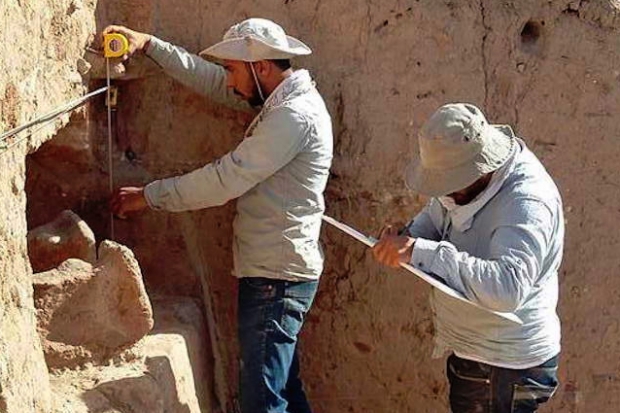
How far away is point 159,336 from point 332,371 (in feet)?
3.58

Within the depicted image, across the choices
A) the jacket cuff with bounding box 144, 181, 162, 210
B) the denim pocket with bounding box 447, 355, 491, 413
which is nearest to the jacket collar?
the jacket cuff with bounding box 144, 181, 162, 210

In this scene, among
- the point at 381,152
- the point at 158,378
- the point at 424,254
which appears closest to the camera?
the point at 424,254

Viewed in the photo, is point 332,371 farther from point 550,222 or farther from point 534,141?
point 550,222

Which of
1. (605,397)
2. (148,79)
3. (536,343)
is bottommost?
(605,397)

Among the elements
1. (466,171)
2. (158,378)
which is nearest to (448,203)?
(466,171)

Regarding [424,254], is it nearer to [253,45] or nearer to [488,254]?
[488,254]

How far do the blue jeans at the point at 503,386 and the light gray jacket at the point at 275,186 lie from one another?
0.85 metres

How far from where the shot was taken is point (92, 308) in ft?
13.0

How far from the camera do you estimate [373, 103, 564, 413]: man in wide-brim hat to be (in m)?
3.41

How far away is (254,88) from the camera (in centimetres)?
438

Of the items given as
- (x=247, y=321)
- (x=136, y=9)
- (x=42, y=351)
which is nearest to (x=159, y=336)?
(x=247, y=321)

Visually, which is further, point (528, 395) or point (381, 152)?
point (381, 152)

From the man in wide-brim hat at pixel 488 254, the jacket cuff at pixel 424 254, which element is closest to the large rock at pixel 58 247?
the man in wide-brim hat at pixel 488 254

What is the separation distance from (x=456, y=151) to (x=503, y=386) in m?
0.79
